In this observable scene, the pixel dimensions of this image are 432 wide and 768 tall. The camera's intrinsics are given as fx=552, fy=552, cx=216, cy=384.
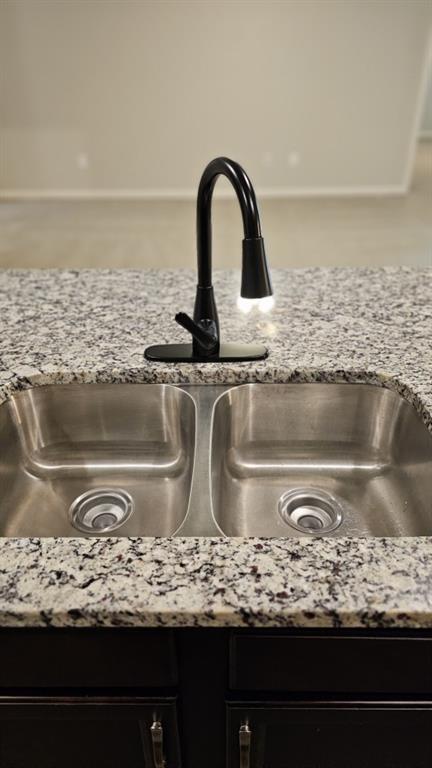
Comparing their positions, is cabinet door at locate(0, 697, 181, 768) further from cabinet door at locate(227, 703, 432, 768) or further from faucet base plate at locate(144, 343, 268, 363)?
faucet base plate at locate(144, 343, 268, 363)

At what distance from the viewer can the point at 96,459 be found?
1073 mm

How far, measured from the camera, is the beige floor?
4281mm

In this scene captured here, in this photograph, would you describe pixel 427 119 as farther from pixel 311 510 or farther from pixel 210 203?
pixel 311 510

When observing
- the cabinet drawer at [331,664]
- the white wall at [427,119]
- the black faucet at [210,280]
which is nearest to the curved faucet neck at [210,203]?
the black faucet at [210,280]

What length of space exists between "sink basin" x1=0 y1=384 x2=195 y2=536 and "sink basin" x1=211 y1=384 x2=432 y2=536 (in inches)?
3.6

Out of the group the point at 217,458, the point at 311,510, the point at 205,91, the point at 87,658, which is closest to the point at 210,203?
the point at 217,458

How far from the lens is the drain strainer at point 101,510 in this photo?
96 cm

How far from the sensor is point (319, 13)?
16.9 ft

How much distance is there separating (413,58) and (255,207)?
5720 mm

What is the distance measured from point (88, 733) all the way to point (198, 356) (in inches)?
24.3

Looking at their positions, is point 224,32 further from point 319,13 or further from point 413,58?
point 413,58

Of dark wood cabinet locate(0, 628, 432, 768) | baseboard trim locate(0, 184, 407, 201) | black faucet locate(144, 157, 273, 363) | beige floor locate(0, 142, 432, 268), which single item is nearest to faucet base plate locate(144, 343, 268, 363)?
black faucet locate(144, 157, 273, 363)

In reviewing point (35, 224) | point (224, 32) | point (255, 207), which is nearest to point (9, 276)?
point (255, 207)

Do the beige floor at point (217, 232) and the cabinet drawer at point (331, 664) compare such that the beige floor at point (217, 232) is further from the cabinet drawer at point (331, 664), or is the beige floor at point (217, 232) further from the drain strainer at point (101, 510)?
the cabinet drawer at point (331, 664)
